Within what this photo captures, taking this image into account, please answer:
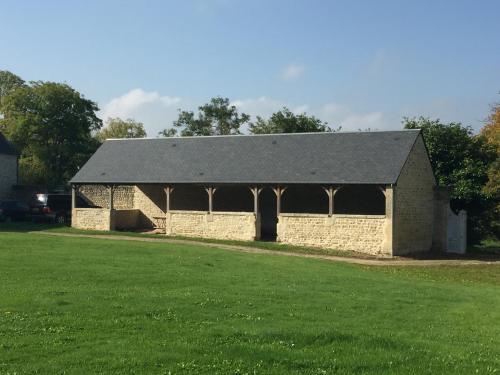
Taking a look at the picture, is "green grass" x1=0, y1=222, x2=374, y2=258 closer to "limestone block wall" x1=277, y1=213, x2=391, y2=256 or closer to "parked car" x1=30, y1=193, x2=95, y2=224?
"limestone block wall" x1=277, y1=213, x2=391, y2=256

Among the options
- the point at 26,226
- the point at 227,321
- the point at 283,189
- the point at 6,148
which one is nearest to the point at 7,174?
the point at 6,148

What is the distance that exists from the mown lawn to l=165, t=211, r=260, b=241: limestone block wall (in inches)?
452

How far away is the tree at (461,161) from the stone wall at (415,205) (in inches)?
81.5

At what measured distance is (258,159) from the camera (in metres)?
29.8

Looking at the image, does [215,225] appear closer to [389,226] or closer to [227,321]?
[389,226]

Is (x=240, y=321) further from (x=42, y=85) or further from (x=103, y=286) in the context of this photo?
(x=42, y=85)

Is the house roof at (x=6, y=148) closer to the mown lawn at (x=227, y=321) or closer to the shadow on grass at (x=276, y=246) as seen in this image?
the shadow on grass at (x=276, y=246)

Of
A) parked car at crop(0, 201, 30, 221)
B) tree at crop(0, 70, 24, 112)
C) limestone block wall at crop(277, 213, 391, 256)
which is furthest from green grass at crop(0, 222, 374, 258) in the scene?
tree at crop(0, 70, 24, 112)

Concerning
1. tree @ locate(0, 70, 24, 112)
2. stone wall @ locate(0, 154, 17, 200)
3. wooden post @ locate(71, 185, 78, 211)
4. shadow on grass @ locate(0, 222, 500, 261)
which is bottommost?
shadow on grass @ locate(0, 222, 500, 261)

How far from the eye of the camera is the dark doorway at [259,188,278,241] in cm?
3127

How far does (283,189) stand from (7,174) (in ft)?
70.2

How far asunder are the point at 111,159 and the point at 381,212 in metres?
15.2

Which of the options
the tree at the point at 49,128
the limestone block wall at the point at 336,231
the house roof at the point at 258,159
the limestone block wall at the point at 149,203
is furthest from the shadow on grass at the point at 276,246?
the tree at the point at 49,128

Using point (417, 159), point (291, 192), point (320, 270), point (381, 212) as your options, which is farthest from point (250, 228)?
point (320, 270)
